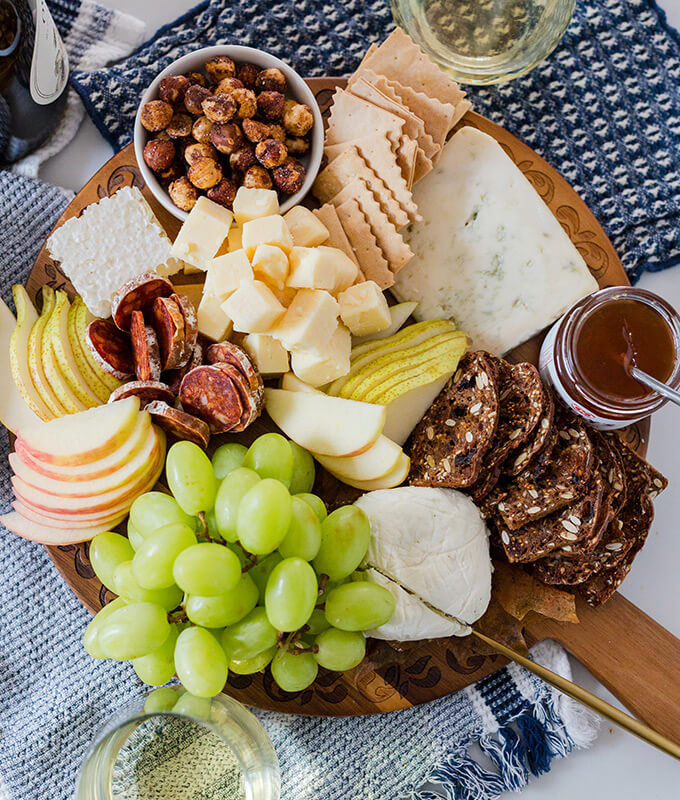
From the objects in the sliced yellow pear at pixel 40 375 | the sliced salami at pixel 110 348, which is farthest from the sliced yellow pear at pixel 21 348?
the sliced salami at pixel 110 348

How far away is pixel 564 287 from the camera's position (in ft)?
4.63

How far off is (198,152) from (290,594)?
0.75 metres

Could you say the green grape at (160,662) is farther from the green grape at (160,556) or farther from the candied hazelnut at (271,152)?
the candied hazelnut at (271,152)

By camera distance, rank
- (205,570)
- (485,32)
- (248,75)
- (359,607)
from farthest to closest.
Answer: (485,32) → (248,75) → (359,607) → (205,570)

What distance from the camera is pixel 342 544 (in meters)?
1.17

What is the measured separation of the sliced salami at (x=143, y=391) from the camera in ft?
4.21

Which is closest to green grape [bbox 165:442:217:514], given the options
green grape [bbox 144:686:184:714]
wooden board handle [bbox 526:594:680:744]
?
green grape [bbox 144:686:184:714]

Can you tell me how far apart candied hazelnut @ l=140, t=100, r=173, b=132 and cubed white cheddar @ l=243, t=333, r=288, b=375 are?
388 mm

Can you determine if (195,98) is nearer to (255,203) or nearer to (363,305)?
(255,203)

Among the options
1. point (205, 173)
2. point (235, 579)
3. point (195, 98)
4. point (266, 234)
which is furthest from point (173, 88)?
point (235, 579)

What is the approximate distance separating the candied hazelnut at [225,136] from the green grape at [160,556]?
0.64 meters

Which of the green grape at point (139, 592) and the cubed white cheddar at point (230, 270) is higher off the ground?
the cubed white cheddar at point (230, 270)

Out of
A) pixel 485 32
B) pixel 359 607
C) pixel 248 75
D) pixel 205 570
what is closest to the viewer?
pixel 205 570

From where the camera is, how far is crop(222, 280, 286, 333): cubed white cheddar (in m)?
1.22
